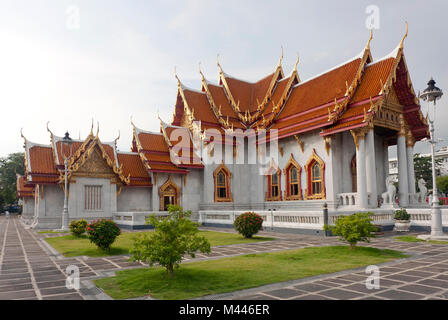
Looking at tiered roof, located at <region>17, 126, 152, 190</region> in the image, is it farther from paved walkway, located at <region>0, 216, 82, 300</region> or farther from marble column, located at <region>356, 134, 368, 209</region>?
marble column, located at <region>356, 134, 368, 209</region>

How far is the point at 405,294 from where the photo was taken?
5.08 metres

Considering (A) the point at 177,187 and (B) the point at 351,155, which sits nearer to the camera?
(B) the point at 351,155

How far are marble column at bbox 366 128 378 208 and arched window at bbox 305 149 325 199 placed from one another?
2.65 m

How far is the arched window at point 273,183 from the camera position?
915 inches

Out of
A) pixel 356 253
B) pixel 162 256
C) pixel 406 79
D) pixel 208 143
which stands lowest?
pixel 356 253

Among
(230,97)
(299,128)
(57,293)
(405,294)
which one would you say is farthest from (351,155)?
(57,293)

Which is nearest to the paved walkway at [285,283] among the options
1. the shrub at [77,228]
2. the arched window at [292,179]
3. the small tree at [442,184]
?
the shrub at [77,228]

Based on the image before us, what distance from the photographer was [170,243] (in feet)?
20.0

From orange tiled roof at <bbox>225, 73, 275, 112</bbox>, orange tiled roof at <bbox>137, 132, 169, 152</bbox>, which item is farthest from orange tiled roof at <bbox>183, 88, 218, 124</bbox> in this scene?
orange tiled roof at <bbox>137, 132, 169, 152</bbox>

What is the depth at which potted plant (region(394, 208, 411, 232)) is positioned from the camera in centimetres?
1472

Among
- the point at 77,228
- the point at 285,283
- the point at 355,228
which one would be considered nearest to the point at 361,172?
the point at 355,228

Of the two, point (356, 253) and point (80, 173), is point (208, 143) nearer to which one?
point (80, 173)

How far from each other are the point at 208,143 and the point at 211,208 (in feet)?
14.8
